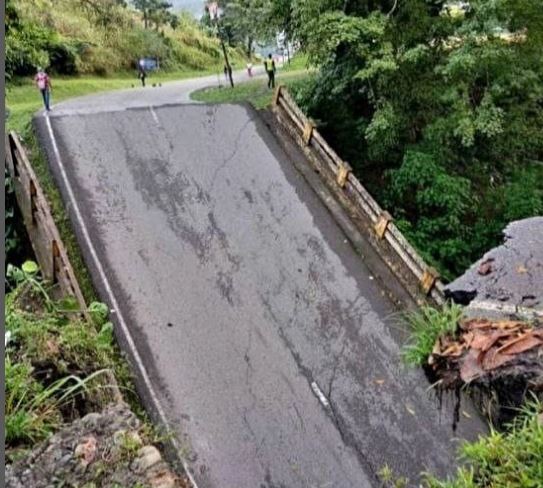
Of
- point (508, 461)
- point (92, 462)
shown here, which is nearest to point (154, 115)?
point (92, 462)

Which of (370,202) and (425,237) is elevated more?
(370,202)

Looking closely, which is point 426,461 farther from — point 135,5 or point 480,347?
point 135,5

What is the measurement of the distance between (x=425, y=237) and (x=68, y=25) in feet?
60.4

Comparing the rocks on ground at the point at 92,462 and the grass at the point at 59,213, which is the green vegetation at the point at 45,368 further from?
the grass at the point at 59,213

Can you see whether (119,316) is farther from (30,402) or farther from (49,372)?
(30,402)

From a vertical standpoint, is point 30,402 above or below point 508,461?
below

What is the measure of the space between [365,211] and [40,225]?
5044 mm

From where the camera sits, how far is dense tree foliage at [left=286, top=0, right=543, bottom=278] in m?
10.9

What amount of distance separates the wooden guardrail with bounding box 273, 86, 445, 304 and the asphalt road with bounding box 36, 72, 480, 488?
0.43 meters

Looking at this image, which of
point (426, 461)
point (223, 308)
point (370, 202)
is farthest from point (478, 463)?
point (370, 202)

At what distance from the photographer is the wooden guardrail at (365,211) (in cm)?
890

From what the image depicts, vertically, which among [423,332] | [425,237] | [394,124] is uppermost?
[423,332]

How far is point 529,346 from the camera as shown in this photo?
3.68 metres

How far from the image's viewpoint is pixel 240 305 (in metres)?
8.58
